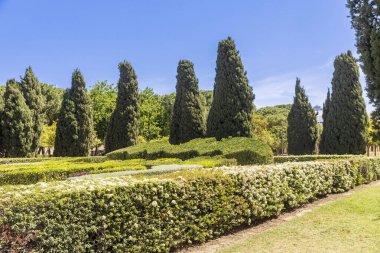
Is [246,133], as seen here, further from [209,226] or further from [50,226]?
[50,226]

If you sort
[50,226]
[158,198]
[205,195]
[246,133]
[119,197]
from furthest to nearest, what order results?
[246,133] → [205,195] → [158,198] → [119,197] → [50,226]

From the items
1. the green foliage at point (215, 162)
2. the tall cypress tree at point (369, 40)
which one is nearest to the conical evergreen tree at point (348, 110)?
the green foliage at point (215, 162)

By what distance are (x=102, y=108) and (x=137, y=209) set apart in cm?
3858

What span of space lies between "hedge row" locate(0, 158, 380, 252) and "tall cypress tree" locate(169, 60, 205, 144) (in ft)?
48.3

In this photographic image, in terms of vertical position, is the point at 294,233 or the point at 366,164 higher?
the point at 366,164

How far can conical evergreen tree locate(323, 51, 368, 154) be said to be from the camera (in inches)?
1061

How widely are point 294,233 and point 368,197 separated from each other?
A: 5.41 meters

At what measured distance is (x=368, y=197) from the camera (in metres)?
Answer: 11.5

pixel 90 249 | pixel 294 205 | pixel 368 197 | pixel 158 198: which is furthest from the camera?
pixel 368 197

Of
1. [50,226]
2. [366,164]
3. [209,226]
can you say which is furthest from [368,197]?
[50,226]

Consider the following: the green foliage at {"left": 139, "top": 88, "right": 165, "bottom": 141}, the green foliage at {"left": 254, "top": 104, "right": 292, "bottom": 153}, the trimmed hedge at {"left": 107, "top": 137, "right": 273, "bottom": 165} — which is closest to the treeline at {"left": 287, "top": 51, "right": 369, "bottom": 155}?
the trimmed hedge at {"left": 107, "top": 137, "right": 273, "bottom": 165}

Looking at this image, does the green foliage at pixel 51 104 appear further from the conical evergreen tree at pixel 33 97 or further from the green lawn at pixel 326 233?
the green lawn at pixel 326 233

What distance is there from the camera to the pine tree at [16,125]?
109ft

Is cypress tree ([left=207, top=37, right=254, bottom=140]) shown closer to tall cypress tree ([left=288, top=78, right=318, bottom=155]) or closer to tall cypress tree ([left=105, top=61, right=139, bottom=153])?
tall cypress tree ([left=105, top=61, right=139, bottom=153])
